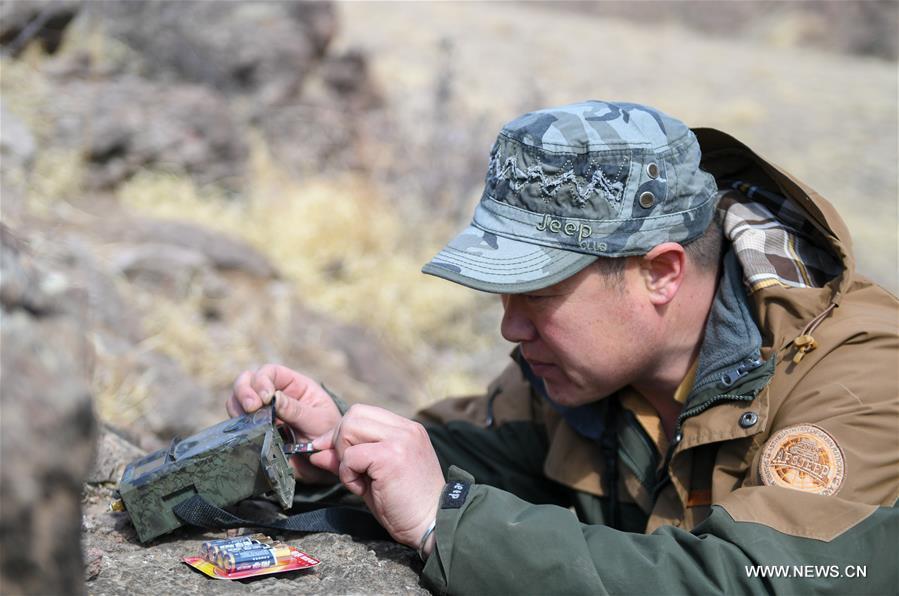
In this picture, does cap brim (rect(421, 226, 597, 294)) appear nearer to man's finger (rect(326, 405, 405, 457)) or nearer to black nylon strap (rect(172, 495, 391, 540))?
man's finger (rect(326, 405, 405, 457))

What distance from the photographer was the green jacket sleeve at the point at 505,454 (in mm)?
2969

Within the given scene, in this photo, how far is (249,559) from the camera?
2039 mm

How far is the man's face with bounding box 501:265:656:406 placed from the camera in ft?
8.13

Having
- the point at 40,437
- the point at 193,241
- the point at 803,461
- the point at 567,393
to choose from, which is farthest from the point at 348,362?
the point at 40,437

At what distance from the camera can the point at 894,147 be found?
13.4 m

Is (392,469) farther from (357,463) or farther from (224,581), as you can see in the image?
(224,581)

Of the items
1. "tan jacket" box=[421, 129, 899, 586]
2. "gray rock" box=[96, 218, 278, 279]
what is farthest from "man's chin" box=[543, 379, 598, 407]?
"gray rock" box=[96, 218, 278, 279]

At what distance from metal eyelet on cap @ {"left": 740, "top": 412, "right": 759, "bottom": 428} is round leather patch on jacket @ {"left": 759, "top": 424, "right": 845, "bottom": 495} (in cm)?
8

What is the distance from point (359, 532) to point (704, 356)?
1.00 meters

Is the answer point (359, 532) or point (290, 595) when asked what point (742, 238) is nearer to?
point (359, 532)

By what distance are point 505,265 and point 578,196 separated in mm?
249

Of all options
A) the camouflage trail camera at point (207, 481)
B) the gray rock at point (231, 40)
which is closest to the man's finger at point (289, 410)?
the camouflage trail camera at point (207, 481)

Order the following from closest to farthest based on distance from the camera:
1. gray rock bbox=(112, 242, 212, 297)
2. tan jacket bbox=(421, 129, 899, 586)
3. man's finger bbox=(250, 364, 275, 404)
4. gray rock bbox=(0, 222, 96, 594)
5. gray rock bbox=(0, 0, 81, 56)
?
gray rock bbox=(0, 222, 96, 594) → tan jacket bbox=(421, 129, 899, 586) → man's finger bbox=(250, 364, 275, 404) → gray rock bbox=(112, 242, 212, 297) → gray rock bbox=(0, 0, 81, 56)

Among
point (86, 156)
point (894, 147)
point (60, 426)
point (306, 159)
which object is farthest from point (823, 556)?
point (894, 147)
